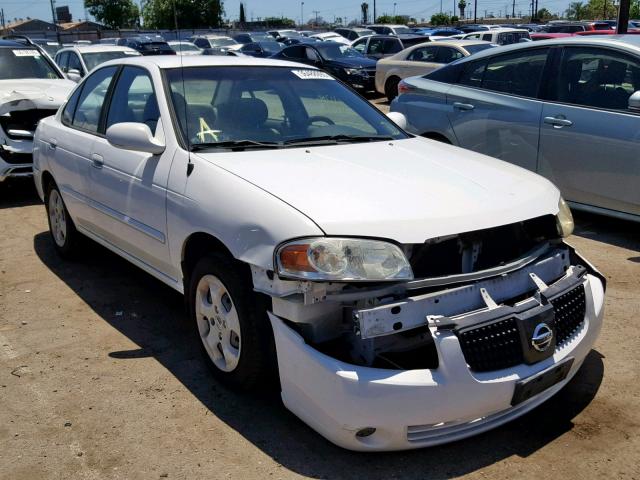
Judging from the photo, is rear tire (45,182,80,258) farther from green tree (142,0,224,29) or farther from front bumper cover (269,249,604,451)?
green tree (142,0,224,29)

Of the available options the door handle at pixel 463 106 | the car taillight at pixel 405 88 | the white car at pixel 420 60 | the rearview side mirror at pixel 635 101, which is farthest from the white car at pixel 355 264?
the white car at pixel 420 60

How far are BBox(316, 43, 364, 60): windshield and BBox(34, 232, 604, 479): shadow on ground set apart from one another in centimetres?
1602

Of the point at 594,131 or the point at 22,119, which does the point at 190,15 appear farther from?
the point at 594,131

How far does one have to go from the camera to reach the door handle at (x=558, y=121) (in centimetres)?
619

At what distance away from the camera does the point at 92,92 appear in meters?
5.45

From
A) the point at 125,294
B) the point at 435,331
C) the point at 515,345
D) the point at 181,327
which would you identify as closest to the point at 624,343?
the point at 515,345

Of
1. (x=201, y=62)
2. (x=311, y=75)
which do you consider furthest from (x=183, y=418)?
(x=311, y=75)

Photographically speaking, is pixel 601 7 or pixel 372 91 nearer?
pixel 372 91

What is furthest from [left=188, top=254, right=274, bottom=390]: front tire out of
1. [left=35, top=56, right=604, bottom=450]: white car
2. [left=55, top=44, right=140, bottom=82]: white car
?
[left=55, top=44, right=140, bottom=82]: white car

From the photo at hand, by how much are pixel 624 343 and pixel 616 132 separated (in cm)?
230

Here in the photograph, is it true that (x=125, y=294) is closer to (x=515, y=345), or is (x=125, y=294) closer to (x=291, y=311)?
(x=291, y=311)

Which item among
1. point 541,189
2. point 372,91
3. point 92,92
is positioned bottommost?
point 372,91

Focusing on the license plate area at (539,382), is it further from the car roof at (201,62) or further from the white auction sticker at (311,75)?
the car roof at (201,62)

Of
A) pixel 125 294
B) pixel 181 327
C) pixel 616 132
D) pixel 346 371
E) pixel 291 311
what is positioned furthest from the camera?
pixel 616 132
